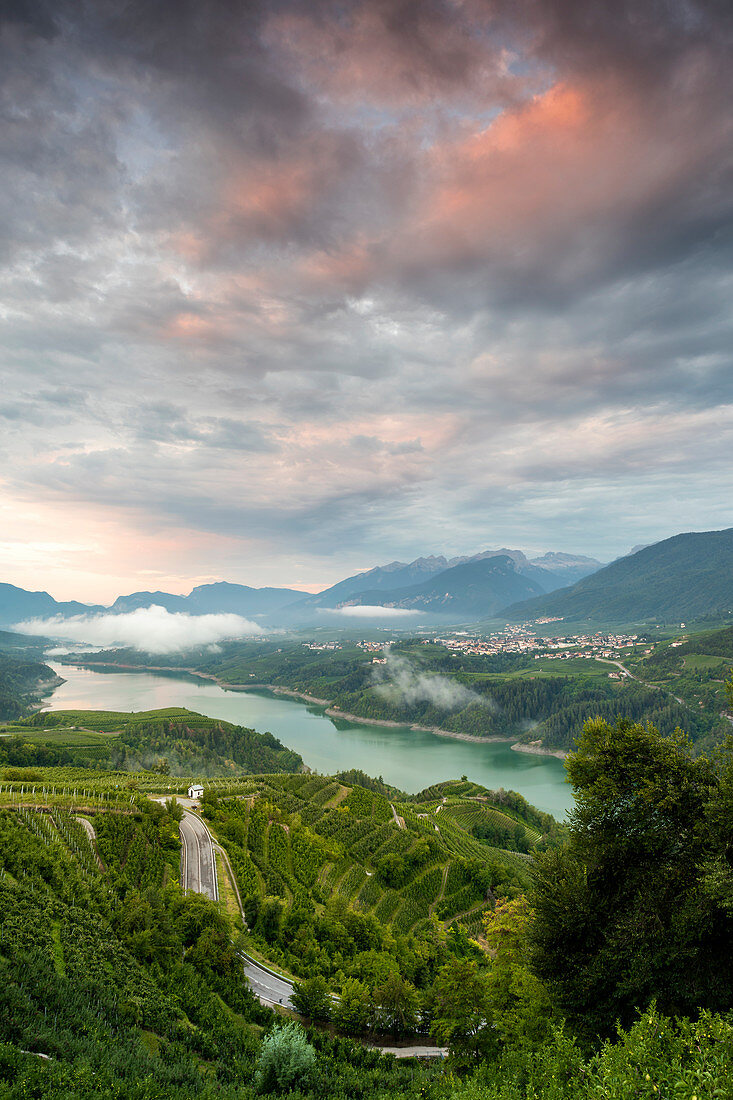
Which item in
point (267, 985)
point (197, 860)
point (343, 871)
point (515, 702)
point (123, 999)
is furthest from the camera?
point (515, 702)

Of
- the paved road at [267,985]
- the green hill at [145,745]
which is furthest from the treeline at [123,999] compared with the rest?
the green hill at [145,745]

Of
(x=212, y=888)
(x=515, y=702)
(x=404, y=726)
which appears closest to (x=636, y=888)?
(x=212, y=888)

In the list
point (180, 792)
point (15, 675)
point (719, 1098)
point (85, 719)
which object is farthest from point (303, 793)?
point (15, 675)

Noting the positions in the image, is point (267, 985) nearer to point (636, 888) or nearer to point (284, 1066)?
point (284, 1066)

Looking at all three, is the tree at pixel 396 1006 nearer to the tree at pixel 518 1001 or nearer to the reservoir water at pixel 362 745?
the tree at pixel 518 1001

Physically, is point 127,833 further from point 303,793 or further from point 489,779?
point 489,779

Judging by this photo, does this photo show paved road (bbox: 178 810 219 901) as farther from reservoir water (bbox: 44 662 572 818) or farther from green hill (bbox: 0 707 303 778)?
reservoir water (bbox: 44 662 572 818)
